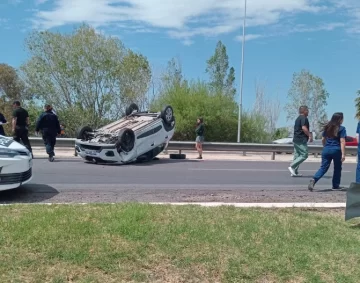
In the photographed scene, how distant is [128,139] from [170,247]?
9.24 m

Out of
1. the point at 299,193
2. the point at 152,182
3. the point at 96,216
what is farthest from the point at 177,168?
the point at 96,216

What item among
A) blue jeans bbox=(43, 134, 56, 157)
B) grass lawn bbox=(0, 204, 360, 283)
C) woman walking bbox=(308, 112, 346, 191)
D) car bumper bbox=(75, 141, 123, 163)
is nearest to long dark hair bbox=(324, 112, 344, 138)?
woman walking bbox=(308, 112, 346, 191)

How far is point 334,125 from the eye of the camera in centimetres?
860

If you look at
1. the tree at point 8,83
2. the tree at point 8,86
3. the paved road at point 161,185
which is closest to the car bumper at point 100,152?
the paved road at point 161,185

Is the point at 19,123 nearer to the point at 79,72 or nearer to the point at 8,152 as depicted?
the point at 8,152

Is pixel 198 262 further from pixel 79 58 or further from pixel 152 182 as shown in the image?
pixel 79 58

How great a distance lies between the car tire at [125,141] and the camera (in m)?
13.1

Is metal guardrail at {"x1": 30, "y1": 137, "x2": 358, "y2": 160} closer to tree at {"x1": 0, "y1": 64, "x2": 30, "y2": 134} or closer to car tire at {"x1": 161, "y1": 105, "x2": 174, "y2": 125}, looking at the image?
car tire at {"x1": 161, "y1": 105, "x2": 174, "y2": 125}

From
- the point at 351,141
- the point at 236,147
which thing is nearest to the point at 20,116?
the point at 236,147

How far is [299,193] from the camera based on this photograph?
8.45 m

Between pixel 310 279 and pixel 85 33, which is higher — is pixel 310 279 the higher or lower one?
the lower one

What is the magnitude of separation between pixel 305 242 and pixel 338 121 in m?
4.57

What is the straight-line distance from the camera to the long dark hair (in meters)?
8.58

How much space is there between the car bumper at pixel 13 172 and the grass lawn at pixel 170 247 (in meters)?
1.42
